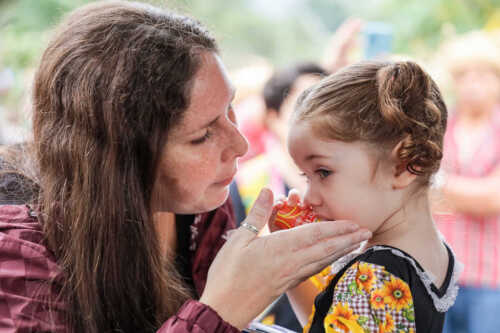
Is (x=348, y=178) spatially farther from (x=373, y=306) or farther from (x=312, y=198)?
(x=373, y=306)

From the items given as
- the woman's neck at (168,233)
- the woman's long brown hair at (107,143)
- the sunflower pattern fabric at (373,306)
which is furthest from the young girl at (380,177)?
the woman's neck at (168,233)

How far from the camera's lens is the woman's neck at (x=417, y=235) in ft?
3.44

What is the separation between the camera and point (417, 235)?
1.07 m

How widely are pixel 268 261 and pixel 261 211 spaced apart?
117 millimetres

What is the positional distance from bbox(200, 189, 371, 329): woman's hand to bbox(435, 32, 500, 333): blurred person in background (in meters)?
1.46

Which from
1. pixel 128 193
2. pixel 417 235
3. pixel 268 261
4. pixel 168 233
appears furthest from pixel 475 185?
pixel 128 193

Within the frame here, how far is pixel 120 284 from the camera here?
1.09 m

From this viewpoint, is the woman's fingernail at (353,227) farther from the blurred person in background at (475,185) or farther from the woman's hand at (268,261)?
the blurred person in background at (475,185)

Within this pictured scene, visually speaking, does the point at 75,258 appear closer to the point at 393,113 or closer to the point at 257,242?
the point at 257,242

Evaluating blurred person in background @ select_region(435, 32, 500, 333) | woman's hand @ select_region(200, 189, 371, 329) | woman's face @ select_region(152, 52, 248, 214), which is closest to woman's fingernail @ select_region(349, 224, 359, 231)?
woman's hand @ select_region(200, 189, 371, 329)

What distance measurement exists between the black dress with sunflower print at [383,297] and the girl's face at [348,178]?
9 cm

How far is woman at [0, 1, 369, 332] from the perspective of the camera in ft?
3.32

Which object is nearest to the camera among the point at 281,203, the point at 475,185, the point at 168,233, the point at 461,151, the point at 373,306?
the point at 373,306

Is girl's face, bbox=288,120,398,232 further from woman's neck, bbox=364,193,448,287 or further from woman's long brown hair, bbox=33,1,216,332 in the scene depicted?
woman's long brown hair, bbox=33,1,216,332
